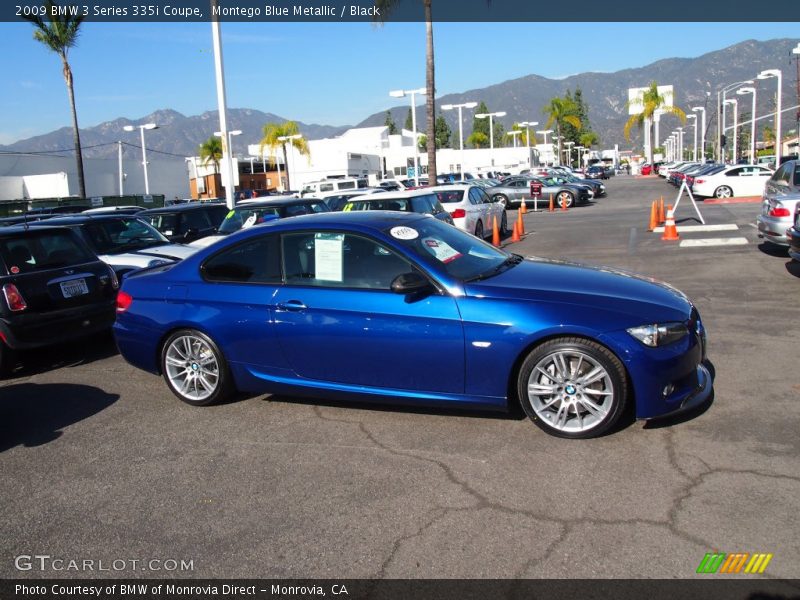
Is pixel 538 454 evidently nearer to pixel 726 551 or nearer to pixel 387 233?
pixel 726 551

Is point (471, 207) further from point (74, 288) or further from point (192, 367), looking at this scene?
point (192, 367)

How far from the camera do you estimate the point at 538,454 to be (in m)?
4.61

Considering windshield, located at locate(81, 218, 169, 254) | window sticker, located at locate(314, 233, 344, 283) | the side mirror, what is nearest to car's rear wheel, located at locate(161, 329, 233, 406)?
window sticker, located at locate(314, 233, 344, 283)

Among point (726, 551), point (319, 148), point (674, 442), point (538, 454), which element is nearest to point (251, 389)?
point (538, 454)

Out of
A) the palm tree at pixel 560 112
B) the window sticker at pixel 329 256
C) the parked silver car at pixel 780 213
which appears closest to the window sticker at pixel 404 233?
the window sticker at pixel 329 256

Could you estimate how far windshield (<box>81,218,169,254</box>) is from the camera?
34.1 ft

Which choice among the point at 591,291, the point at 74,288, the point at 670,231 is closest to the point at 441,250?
the point at 591,291

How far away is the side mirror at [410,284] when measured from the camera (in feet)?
16.2

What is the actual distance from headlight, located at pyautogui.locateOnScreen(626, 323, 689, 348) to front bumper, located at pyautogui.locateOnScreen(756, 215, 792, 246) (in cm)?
810

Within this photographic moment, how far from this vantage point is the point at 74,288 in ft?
25.8

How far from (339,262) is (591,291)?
1.88m

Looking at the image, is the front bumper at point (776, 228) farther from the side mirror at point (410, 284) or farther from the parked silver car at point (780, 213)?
the side mirror at point (410, 284)

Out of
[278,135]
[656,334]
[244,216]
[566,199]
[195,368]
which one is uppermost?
[278,135]

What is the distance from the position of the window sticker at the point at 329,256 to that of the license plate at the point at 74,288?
3740mm
